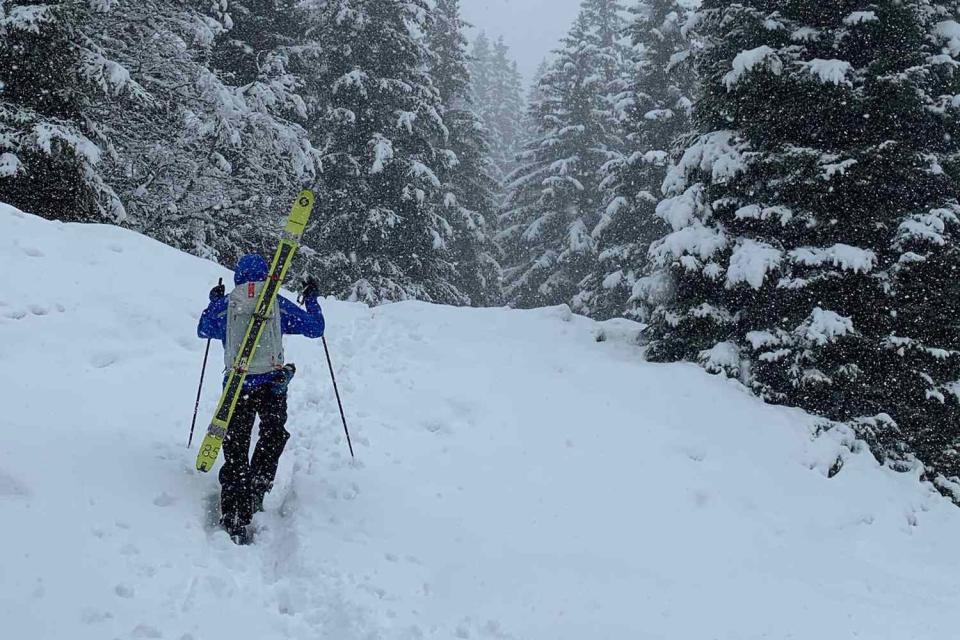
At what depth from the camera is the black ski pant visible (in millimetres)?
5422

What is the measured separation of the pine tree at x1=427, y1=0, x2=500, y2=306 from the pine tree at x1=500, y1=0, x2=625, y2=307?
4.77 feet

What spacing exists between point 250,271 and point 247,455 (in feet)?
5.08

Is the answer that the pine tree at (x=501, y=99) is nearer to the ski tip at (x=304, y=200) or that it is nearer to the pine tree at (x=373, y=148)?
the pine tree at (x=373, y=148)

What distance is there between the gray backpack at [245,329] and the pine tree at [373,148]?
13.7m

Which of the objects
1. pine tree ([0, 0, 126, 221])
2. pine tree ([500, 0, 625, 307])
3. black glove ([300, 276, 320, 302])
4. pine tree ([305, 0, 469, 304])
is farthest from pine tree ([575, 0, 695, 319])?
black glove ([300, 276, 320, 302])

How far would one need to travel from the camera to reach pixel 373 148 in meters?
20.2

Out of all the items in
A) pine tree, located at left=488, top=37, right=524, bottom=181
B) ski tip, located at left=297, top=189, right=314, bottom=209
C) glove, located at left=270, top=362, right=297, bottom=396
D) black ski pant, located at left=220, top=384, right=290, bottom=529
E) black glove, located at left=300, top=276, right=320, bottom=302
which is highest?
pine tree, located at left=488, top=37, right=524, bottom=181

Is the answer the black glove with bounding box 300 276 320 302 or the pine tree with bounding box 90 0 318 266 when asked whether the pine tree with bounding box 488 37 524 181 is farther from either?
the black glove with bounding box 300 276 320 302

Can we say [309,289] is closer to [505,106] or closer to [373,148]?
[373,148]

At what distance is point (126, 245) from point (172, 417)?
5265 mm

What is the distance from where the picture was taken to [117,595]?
4281 mm

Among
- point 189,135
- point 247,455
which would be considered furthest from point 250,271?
point 189,135

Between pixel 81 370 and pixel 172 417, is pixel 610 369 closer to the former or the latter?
pixel 172 417

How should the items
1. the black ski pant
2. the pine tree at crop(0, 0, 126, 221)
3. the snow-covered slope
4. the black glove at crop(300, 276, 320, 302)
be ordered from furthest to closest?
the pine tree at crop(0, 0, 126, 221)
the black glove at crop(300, 276, 320, 302)
the black ski pant
the snow-covered slope
